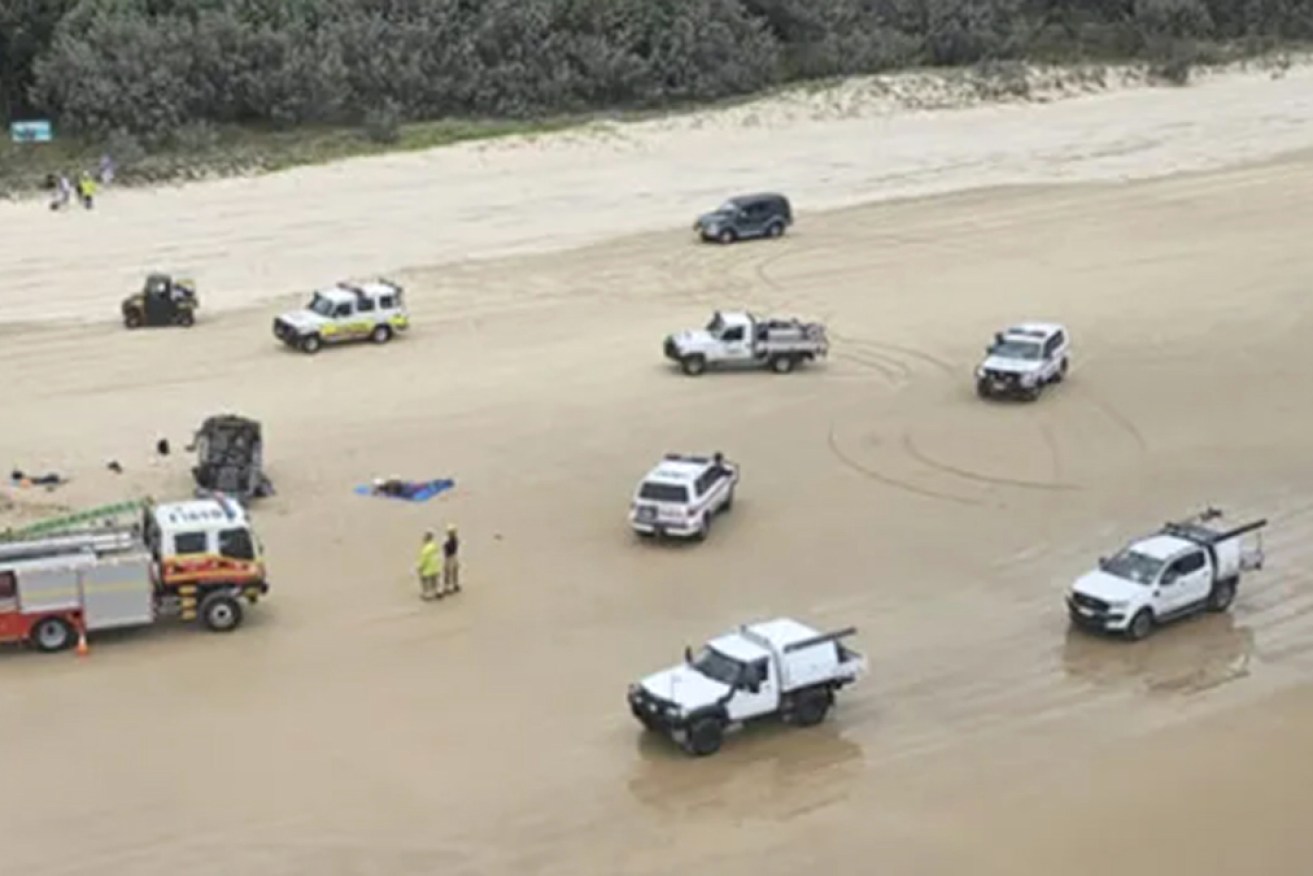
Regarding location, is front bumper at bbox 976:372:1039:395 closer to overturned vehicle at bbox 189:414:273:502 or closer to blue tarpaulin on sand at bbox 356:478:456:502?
blue tarpaulin on sand at bbox 356:478:456:502

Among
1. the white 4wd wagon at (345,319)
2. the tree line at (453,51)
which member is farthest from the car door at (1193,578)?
the tree line at (453,51)

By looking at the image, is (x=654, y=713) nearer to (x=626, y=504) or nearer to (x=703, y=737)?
(x=703, y=737)

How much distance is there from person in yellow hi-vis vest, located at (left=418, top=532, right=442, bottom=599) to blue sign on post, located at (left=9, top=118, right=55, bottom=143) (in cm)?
4137

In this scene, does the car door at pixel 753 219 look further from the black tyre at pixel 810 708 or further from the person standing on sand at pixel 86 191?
the black tyre at pixel 810 708

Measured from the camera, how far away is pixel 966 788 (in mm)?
23719

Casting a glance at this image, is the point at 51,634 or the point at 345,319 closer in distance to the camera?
the point at 51,634

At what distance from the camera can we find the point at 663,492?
1268 inches

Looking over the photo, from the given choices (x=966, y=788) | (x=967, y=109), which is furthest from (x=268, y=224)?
(x=966, y=788)

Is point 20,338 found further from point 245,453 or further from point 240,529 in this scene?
point 240,529

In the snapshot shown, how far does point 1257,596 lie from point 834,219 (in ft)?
103

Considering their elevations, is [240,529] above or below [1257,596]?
above

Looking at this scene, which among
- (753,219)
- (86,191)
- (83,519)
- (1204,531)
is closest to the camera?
(1204,531)

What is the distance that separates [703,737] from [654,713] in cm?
66

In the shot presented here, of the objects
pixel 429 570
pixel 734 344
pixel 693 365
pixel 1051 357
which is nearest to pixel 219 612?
pixel 429 570
